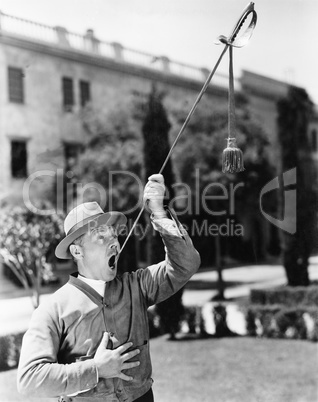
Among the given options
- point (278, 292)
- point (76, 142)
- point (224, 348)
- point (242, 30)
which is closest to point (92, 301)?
point (242, 30)

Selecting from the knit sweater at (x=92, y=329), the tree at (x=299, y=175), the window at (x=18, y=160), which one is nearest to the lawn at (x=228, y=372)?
the tree at (x=299, y=175)

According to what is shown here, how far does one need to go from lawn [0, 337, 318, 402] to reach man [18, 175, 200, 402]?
1.97 metres

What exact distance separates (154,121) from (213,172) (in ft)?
2.02

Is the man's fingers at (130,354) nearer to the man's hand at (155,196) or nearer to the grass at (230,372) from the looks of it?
the man's hand at (155,196)

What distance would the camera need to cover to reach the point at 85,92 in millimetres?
4223

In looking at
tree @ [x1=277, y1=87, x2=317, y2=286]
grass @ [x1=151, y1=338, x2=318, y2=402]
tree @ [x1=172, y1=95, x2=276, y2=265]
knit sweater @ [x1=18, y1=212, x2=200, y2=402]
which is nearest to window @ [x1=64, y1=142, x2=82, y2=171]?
tree @ [x1=172, y1=95, x2=276, y2=265]

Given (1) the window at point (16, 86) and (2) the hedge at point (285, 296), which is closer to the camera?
(1) the window at point (16, 86)

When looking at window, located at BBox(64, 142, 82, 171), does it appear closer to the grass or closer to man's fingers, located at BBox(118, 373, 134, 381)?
the grass

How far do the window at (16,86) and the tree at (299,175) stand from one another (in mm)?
2089

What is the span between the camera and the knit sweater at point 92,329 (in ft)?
6.39

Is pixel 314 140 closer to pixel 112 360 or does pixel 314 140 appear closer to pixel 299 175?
pixel 299 175

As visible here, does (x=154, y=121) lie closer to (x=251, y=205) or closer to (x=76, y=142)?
(x=76, y=142)

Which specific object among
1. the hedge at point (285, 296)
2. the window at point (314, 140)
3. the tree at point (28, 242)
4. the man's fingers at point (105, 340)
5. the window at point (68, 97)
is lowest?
the hedge at point (285, 296)

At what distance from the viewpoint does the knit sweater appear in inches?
76.7
